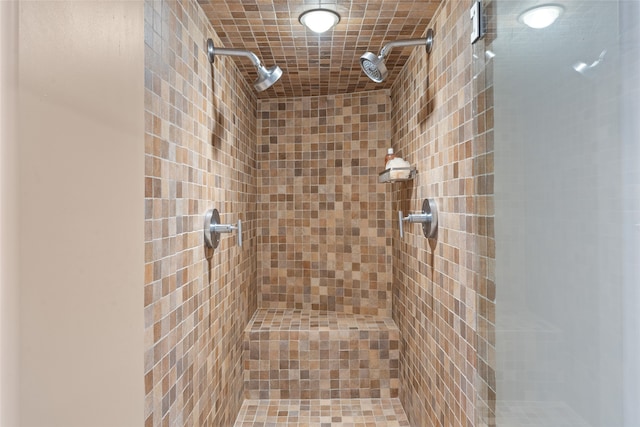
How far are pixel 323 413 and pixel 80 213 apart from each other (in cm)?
191

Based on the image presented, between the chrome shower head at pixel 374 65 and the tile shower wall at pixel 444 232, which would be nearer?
the tile shower wall at pixel 444 232

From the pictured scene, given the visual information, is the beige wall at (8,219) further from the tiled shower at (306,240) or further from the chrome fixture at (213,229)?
the chrome fixture at (213,229)

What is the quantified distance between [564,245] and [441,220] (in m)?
0.79

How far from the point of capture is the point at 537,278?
0.87 m

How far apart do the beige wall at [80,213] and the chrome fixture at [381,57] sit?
0.87 meters

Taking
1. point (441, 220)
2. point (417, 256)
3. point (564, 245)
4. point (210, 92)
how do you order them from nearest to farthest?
point (564, 245) < point (441, 220) < point (210, 92) < point (417, 256)

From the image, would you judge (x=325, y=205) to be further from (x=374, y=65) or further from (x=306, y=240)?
(x=374, y=65)

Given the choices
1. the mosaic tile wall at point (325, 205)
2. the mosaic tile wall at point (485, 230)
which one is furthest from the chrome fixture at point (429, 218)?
the mosaic tile wall at point (325, 205)

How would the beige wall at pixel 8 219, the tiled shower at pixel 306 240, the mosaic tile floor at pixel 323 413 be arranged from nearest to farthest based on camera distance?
the beige wall at pixel 8 219, the tiled shower at pixel 306 240, the mosaic tile floor at pixel 323 413

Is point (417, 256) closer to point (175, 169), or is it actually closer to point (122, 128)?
point (175, 169)

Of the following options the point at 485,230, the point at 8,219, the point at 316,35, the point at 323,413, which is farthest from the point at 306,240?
the point at 8,219

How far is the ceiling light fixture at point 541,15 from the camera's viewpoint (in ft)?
2.56

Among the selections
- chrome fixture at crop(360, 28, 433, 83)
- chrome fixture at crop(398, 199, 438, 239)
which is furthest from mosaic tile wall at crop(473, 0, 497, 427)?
chrome fixture at crop(360, 28, 433, 83)

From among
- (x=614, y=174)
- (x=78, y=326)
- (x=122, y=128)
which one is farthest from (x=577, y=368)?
(x=122, y=128)
